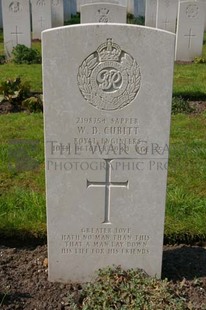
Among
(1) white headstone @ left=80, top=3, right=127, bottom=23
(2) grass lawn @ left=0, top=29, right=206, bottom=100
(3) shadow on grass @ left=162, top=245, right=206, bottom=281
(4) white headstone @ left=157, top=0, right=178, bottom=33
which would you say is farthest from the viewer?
(4) white headstone @ left=157, top=0, right=178, bottom=33

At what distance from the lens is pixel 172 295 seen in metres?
2.76

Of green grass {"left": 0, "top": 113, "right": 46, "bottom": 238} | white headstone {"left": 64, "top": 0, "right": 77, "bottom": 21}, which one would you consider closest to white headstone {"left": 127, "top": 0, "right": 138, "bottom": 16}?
white headstone {"left": 64, "top": 0, "right": 77, "bottom": 21}

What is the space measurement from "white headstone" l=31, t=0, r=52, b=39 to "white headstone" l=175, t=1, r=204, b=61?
4277 mm

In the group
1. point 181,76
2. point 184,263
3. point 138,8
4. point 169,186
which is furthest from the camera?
point 138,8

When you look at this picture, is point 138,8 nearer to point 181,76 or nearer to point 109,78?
point 181,76

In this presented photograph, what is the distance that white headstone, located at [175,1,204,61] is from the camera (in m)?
11.1

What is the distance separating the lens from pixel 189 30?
11344 mm

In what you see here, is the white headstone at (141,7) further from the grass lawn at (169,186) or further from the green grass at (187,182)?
the grass lawn at (169,186)

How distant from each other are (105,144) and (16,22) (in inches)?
369

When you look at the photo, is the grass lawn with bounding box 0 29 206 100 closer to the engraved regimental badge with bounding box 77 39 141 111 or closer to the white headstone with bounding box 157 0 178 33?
the white headstone with bounding box 157 0 178 33

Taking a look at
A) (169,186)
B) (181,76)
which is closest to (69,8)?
(181,76)

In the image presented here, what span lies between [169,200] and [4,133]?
2.69 m

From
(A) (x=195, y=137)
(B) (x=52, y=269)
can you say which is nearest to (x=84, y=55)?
(B) (x=52, y=269)

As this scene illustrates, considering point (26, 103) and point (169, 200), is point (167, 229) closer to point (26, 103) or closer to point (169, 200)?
point (169, 200)
